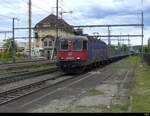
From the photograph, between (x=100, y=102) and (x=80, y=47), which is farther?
(x=80, y=47)

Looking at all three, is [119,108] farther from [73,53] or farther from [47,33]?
[47,33]

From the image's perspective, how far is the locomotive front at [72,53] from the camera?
24.9 metres

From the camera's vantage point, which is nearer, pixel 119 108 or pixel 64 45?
pixel 119 108

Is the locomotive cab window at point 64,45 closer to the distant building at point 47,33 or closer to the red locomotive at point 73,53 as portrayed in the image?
the red locomotive at point 73,53

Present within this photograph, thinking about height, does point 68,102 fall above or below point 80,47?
below

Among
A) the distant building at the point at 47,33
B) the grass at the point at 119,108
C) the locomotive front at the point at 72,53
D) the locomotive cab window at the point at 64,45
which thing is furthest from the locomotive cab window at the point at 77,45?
the distant building at the point at 47,33

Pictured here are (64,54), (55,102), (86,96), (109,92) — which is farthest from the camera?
(64,54)

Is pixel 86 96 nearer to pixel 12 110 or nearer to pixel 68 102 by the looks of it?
pixel 68 102

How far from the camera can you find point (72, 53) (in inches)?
992

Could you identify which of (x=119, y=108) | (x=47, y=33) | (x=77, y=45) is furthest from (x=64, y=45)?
(x=47, y=33)

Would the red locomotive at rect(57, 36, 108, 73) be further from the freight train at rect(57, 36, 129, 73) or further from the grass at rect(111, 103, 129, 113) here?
the grass at rect(111, 103, 129, 113)

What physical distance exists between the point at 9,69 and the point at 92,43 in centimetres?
793

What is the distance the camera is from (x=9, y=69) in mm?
28875

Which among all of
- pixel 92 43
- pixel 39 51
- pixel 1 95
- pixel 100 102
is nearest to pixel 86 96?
pixel 100 102
